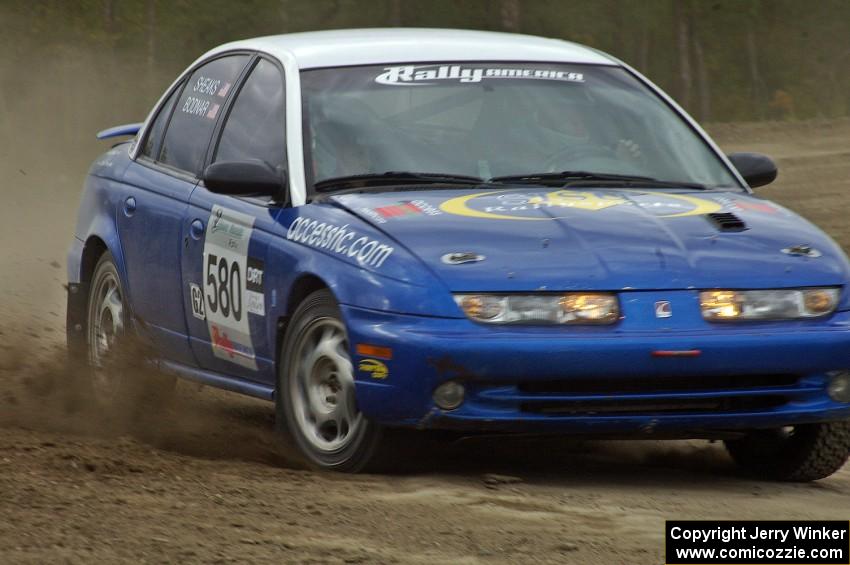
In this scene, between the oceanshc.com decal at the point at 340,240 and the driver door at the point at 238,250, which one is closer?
the oceanshc.com decal at the point at 340,240

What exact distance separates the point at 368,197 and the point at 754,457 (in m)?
1.76

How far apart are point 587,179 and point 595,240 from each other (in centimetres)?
89

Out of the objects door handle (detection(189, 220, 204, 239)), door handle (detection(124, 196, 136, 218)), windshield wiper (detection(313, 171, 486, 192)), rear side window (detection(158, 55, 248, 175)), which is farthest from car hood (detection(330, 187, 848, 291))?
door handle (detection(124, 196, 136, 218))

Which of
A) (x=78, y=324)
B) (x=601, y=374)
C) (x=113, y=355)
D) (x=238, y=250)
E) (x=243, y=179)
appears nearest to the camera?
(x=601, y=374)

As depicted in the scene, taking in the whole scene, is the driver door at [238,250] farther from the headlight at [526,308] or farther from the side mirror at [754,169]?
the side mirror at [754,169]

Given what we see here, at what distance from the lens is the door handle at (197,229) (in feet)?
24.6

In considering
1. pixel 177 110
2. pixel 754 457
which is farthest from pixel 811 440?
pixel 177 110

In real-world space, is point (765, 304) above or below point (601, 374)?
above

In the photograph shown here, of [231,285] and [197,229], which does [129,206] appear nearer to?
[197,229]

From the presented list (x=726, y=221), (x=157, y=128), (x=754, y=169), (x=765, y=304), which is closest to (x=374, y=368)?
(x=765, y=304)

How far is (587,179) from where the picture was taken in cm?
720

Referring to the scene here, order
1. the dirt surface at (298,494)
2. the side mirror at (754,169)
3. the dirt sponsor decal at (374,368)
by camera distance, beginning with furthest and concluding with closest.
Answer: the side mirror at (754,169) → the dirt sponsor decal at (374,368) → the dirt surface at (298,494)

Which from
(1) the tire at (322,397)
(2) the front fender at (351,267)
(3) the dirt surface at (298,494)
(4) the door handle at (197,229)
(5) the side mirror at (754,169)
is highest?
(5) the side mirror at (754,169)

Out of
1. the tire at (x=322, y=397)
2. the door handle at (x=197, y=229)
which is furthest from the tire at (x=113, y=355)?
the tire at (x=322, y=397)
